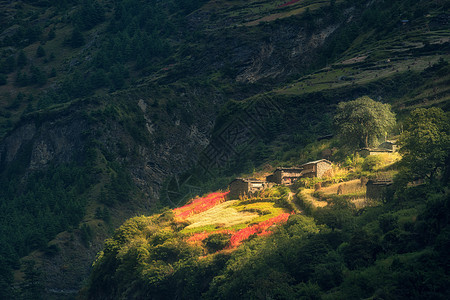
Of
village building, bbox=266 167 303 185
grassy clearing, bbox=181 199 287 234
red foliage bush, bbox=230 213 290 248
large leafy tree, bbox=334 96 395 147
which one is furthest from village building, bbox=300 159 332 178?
red foliage bush, bbox=230 213 290 248

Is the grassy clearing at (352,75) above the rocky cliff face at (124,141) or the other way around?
above

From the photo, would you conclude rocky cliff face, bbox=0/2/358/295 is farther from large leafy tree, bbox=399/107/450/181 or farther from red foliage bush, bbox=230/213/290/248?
large leafy tree, bbox=399/107/450/181

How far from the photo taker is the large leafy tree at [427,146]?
49.2 m

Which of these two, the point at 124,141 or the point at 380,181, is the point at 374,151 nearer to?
the point at 380,181

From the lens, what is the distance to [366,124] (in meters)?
74.6

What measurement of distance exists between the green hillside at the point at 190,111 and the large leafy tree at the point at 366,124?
180 cm

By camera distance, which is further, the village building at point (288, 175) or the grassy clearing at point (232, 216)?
the village building at point (288, 175)

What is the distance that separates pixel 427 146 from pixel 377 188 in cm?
569

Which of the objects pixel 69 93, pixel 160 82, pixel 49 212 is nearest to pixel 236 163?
pixel 49 212

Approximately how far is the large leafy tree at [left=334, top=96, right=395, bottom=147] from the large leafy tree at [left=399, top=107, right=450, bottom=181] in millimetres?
21727

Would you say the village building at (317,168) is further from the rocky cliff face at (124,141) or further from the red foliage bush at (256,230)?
the rocky cliff face at (124,141)

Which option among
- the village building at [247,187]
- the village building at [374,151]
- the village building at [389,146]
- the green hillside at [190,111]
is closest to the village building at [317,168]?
the green hillside at [190,111]

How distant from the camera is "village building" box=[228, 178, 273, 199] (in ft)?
235

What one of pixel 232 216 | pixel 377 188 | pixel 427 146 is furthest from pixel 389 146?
pixel 427 146
